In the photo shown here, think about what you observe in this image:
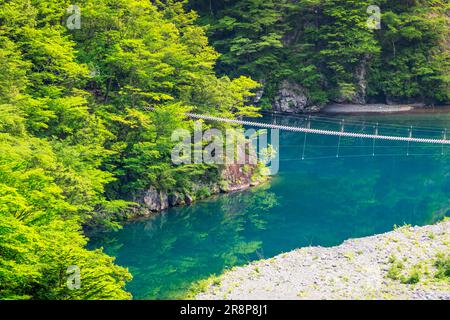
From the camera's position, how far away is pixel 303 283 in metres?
8.52

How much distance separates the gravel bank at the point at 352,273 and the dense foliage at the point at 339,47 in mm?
18296

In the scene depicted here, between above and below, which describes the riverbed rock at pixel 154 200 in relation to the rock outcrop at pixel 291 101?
below

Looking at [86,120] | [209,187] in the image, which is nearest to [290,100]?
[209,187]

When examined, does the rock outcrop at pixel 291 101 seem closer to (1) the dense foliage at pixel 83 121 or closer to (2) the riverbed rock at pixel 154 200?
(1) the dense foliage at pixel 83 121

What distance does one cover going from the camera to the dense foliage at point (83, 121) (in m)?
7.08

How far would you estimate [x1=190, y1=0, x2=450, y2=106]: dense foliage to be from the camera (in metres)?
27.7

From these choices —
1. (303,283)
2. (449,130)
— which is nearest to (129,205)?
(303,283)

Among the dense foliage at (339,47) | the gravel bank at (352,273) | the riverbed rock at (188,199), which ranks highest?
the dense foliage at (339,47)

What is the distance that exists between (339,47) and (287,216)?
622 inches

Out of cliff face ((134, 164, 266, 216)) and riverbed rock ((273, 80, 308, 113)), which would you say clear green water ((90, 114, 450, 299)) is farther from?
riverbed rock ((273, 80, 308, 113))

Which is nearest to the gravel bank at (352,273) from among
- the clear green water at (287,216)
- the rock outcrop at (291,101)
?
the clear green water at (287,216)

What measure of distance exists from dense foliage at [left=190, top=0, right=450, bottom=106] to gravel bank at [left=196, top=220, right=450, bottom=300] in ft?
60.0

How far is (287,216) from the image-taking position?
14523 millimetres
